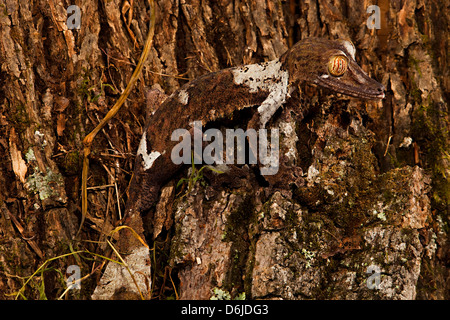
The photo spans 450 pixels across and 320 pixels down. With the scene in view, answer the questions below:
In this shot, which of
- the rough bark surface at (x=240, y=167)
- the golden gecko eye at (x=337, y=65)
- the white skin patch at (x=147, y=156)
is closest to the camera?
the rough bark surface at (x=240, y=167)

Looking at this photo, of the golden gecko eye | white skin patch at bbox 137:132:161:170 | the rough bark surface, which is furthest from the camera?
white skin patch at bbox 137:132:161:170

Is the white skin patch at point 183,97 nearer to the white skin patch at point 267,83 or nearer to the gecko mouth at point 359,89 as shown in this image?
the white skin patch at point 267,83

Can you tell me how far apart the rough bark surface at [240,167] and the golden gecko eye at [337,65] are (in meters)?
0.39

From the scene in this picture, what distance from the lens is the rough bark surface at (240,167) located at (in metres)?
2.84

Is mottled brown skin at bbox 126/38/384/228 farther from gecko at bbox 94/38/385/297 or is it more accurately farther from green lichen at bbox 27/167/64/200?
green lichen at bbox 27/167/64/200

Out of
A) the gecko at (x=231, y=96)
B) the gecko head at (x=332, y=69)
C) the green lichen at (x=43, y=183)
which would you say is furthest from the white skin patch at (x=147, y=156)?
the gecko head at (x=332, y=69)

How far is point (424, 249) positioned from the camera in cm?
312

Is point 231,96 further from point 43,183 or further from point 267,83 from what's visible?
point 43,183

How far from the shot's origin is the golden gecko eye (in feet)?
10.2

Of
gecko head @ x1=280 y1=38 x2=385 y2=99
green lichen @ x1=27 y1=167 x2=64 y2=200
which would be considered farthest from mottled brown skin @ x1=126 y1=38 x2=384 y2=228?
green lichen @ x1=27 y1=167 x2=64 y2=200

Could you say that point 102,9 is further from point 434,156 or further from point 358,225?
point 434,156

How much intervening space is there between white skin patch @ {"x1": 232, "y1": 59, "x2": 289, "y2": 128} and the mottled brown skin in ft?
0.12

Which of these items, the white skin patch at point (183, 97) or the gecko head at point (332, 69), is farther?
the white skin patch at point (183, 97)

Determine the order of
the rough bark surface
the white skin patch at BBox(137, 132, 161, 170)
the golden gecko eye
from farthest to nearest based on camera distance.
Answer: the white skin patch at BBox(137, 132, 161, 170)
the golden gecko eye
the rough bark surface
